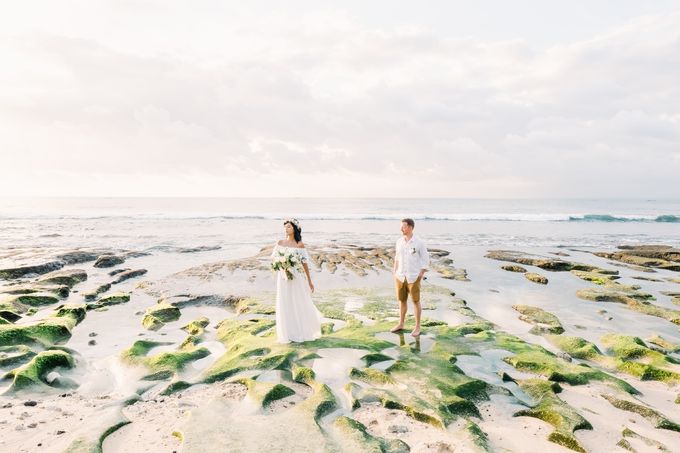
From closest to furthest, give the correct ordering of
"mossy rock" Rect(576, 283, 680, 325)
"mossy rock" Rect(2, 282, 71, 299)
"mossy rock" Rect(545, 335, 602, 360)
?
1. "mossy rock" Rect(545, 335, 602, 360)
2. "mossy rock" Rect(576, 283, 680, 325)
3. "mossy rock" Rect(2, 282, 71, 299)

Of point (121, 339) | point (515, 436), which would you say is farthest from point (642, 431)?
point (121, 339)

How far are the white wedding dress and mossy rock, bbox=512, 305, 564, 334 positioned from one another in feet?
21.3

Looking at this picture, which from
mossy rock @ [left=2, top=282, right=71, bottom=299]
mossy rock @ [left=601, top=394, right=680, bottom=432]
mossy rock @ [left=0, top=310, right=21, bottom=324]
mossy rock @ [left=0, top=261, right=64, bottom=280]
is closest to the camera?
mossy rock @ [left=601, top=394, right=680, bottom=432]

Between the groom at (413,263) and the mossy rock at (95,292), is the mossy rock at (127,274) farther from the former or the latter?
the groom at (413,263)

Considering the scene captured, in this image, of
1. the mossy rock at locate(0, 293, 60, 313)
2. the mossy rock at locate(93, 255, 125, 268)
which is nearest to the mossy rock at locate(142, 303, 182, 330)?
the mossy rock at locate(0, 293, 60, 313)

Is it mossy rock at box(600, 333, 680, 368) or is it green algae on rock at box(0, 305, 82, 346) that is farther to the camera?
green algae on rock at box(0, 305, 82, 346)

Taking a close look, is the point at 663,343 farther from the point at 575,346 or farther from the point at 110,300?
the point at 110,300

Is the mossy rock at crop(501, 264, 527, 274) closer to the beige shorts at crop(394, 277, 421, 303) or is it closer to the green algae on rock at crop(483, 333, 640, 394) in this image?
the green algae on rock at crop(483, 333, 640, 394)

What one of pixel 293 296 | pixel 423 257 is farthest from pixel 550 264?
pixel 293 296

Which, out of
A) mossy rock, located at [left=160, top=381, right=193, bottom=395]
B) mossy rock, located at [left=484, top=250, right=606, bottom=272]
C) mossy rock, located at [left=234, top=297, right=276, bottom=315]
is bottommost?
mossy rock, located at [left=234, top=297, right=276, bottom=315]

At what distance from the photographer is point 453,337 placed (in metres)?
10.3

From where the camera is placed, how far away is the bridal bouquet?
9578 millimetres

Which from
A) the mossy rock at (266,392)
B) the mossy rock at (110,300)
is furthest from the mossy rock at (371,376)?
the mossy rock at (110,300)

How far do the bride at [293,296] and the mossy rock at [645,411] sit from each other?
6.15m
